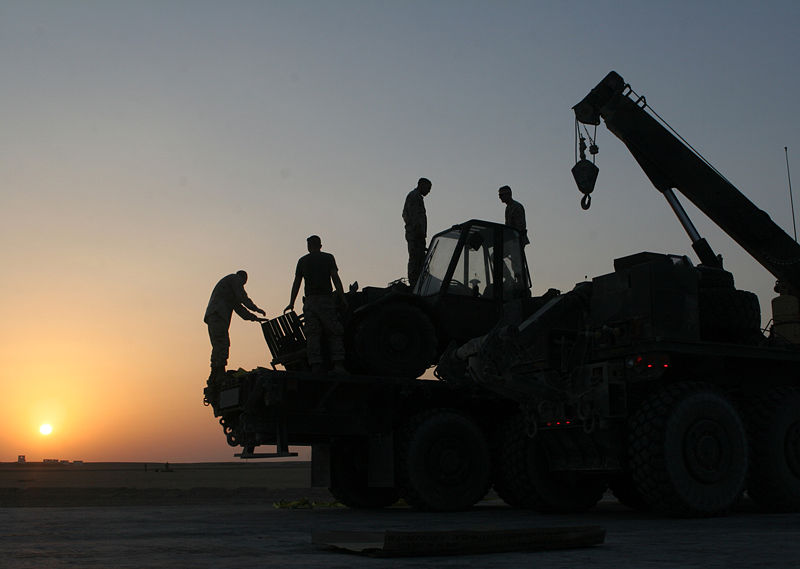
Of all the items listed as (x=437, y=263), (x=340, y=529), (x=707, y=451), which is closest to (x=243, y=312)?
(x=437, y=263)

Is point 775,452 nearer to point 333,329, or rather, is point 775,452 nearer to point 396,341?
point 396,341

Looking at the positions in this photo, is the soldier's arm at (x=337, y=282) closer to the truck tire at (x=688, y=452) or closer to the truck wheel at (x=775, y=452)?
the truck tire at (x=688, y=452)

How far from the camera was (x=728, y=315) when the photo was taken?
11.1m

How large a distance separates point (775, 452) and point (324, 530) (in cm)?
575

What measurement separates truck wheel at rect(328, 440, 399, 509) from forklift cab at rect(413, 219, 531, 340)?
87.3 inches

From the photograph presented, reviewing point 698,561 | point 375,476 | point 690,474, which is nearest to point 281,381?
point 375,476

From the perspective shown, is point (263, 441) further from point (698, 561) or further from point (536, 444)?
point (698, 561)

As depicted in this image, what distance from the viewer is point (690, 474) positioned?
9.70m

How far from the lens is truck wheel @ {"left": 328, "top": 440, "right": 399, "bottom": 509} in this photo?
1255 cm

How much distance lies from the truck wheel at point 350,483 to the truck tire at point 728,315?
16.0 feet

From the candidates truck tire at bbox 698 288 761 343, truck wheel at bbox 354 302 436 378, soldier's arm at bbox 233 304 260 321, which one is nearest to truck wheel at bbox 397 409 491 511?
truck wheel at bbox 354 302 436 378

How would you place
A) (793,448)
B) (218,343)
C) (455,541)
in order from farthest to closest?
(218,343)
(793,448)
(455,541)

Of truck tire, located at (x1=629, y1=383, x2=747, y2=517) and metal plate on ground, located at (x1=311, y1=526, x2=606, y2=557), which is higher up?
truck tire, located at (x1=629, y1=383, x2=747, y2=517)

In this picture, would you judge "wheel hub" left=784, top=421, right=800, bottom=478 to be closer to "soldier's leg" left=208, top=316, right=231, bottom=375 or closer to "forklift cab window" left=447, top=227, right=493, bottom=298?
"forklift cab window" left=447, top=227, right=493, bottom=298
